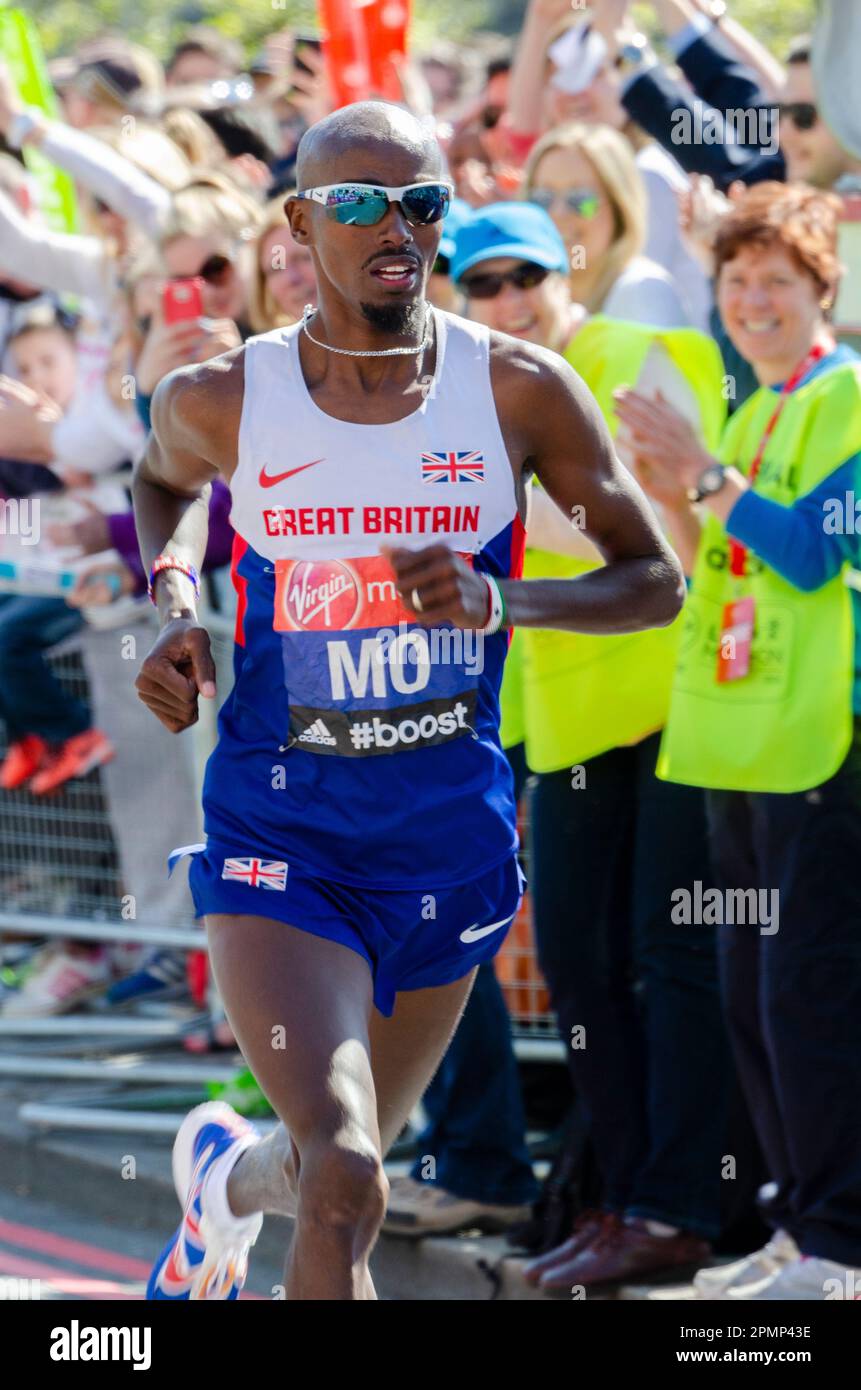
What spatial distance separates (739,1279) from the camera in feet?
15.6

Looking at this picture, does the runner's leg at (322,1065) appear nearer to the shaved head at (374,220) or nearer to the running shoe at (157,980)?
the shaved head at (374,220)

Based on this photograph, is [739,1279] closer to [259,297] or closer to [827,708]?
[827,708]

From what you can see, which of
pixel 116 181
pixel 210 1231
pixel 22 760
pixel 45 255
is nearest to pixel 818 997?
pixel 210 1231

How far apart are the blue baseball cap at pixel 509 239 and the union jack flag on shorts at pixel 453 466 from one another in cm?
147

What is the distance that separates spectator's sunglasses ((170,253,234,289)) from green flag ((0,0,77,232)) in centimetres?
223

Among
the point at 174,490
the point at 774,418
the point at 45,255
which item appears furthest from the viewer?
the point at 45,255

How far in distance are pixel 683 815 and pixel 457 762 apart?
1.43 m

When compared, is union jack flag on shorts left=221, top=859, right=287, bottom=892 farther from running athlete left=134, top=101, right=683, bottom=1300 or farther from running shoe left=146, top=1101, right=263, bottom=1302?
running shoe left=146, top=1101, right=263, bottom=1302

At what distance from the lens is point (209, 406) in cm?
382

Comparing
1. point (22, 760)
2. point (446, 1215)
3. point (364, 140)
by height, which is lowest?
point (446, 1215)

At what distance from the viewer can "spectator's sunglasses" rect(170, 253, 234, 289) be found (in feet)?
20.5

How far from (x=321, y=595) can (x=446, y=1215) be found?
2.26 m

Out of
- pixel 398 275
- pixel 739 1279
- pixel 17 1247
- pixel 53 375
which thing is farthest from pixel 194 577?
pixel 53 375

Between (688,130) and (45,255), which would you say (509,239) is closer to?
(688,130)
